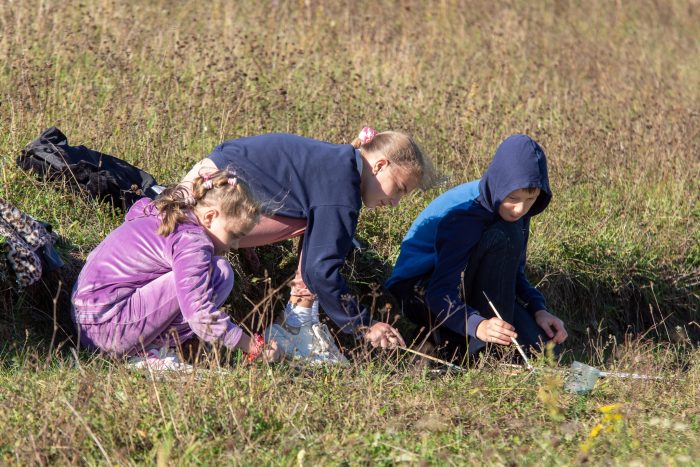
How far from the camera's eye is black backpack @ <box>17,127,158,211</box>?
4824 millimetres

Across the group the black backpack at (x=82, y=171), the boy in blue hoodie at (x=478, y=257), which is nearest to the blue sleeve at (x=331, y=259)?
the boy in blue hoodie at (x=478, y=257)

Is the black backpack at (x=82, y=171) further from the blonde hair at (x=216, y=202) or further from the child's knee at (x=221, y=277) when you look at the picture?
the child's knee at (x=221, y=277)

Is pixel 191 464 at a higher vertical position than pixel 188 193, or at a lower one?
lower

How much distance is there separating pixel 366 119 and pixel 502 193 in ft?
7.31

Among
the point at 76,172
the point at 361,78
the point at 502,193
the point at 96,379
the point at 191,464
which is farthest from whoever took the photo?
the point at 361,78

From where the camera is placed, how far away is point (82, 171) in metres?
4.84

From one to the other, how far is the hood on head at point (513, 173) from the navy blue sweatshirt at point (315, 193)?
2.36 feet

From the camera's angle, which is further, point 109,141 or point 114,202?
point 109,141

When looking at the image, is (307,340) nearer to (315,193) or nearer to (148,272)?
(315,193)

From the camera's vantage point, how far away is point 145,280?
3975mm

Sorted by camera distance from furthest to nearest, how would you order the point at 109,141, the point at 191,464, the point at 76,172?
the point at 109,141 → the point at 76,172 → the point at 191,464

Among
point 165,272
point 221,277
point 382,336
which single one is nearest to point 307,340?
point 382,336

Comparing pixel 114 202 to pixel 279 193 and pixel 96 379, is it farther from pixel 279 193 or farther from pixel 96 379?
pixel 96 379

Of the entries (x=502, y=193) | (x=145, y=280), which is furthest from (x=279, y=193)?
(x=502, y=193)
